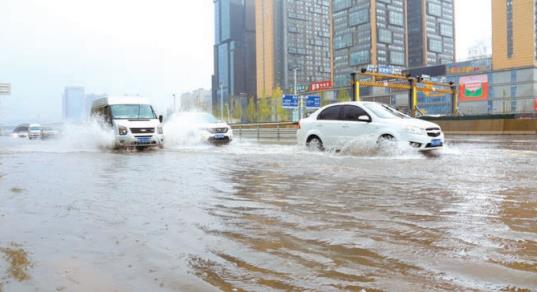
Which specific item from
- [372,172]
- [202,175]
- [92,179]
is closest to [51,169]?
[92,179]

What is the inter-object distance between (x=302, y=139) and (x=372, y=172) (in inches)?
224

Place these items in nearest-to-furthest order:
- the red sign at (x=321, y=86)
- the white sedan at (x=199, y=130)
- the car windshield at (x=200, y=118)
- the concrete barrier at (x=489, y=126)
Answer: the white sedan at (x=199, y=130) < the car windshield at (x=200, y=118) < the concrete barrier at (x=489, y=126) < the red sign at (x=321, y=86)

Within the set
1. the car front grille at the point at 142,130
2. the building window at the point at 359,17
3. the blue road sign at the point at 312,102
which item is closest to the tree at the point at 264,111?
the building window at the point at 359,17

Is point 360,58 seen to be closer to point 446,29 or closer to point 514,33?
point 446,29

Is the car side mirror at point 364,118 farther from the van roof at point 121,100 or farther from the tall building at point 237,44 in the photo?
the tall building at point 237,44

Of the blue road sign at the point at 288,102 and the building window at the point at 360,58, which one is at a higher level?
the building window at the point at 360,58

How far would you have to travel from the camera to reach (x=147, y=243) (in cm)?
381

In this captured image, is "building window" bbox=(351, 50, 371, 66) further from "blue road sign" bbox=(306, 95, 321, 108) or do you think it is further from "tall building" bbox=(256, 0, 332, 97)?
"blue road sign" bbox=(306, 95, 321, 108)

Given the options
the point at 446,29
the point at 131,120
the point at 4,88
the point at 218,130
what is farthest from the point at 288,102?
the point at 446,29

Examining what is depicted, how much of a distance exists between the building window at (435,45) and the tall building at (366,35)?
9219mm

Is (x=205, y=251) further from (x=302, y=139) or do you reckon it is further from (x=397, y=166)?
(x=302, y=139)

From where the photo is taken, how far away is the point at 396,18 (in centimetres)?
12475

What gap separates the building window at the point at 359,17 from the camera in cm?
11906

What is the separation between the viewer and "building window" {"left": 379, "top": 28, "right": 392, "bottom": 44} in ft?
392
